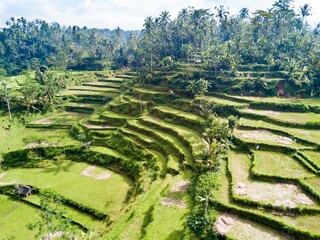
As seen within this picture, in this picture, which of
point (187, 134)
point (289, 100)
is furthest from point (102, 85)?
point (289, 100)

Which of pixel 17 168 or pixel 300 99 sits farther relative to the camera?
pixel 300 99

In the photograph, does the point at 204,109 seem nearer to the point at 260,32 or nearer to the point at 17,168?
the point at 17,168

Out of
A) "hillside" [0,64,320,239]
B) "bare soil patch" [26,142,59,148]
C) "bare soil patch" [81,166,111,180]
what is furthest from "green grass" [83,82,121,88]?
"bare soil patch" [81,166,111,180]

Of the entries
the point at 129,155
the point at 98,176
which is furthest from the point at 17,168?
the point at 129,155

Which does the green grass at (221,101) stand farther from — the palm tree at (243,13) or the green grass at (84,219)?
the palm tree at (243,13)

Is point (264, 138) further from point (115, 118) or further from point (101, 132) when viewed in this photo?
point (115, 118)

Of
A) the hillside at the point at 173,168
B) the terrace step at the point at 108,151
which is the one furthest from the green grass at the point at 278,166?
the terrace step at the point at 108,151
